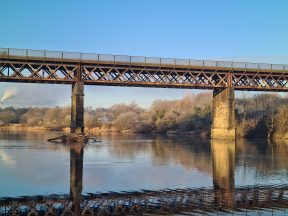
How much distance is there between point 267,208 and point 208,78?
170 ft

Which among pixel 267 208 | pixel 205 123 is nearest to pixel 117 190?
pixel 267 208

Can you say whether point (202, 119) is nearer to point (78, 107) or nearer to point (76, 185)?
point (78, 107)

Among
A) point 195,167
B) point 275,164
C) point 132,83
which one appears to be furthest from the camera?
point 132,83

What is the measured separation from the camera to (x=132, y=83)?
62.5 meters

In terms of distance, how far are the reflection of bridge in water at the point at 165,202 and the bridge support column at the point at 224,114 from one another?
4646 centimetres

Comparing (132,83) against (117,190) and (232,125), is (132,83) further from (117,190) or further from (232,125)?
(117,190)

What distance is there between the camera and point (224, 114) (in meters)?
66.9

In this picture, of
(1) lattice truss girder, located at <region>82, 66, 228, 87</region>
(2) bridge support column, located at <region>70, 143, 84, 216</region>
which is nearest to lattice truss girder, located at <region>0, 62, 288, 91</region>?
(1) lattice truss girder, located at <region>82, 66, 228, 87</region>

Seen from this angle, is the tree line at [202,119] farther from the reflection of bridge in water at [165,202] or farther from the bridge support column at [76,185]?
the reflection of bridge in water at [165,202]

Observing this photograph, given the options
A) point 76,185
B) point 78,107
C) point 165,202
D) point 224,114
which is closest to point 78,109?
point 78,107

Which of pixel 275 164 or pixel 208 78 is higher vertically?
pixel 208 78

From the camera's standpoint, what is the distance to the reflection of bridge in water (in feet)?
49.9

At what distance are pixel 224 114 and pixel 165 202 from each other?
5202 cm

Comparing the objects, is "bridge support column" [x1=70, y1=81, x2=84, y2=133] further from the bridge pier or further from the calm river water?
the bridge pier
